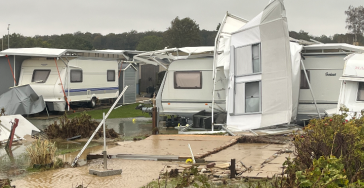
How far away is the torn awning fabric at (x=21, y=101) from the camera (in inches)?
763

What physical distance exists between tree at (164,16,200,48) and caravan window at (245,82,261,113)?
4524 centimetres

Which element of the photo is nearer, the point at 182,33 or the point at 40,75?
the point at 40,75

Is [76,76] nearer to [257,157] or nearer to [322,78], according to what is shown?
[322,78]

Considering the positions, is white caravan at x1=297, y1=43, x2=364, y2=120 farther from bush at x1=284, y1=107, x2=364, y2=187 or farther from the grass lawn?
the grass lawn

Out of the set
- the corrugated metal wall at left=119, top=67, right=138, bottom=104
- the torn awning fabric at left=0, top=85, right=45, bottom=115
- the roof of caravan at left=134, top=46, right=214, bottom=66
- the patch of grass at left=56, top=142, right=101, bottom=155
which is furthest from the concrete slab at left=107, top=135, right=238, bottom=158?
the corrugated metal wall at left=119, top=67, right=138, bottom=104

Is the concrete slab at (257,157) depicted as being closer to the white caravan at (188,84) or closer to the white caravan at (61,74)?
the white caravan at (188,84)

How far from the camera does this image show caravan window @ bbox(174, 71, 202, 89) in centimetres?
1691

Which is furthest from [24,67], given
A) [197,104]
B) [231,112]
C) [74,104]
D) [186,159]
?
[186,159]

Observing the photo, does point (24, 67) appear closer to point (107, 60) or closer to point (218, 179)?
point (107, 60)

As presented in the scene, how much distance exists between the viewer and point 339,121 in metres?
8.36

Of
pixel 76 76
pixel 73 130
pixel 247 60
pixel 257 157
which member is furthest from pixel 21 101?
pixel 257 157

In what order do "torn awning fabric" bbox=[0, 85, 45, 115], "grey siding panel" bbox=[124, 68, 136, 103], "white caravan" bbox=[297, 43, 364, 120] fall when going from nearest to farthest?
"white caravan" bbox=[297, 43, 364, 120]
"torn awning fabric" bbox=[0, 85, 45, 115]
"grey siding panel" bbox=[124, 68, 136, 103]

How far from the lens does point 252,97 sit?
1405cm

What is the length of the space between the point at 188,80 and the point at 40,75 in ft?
26.2
